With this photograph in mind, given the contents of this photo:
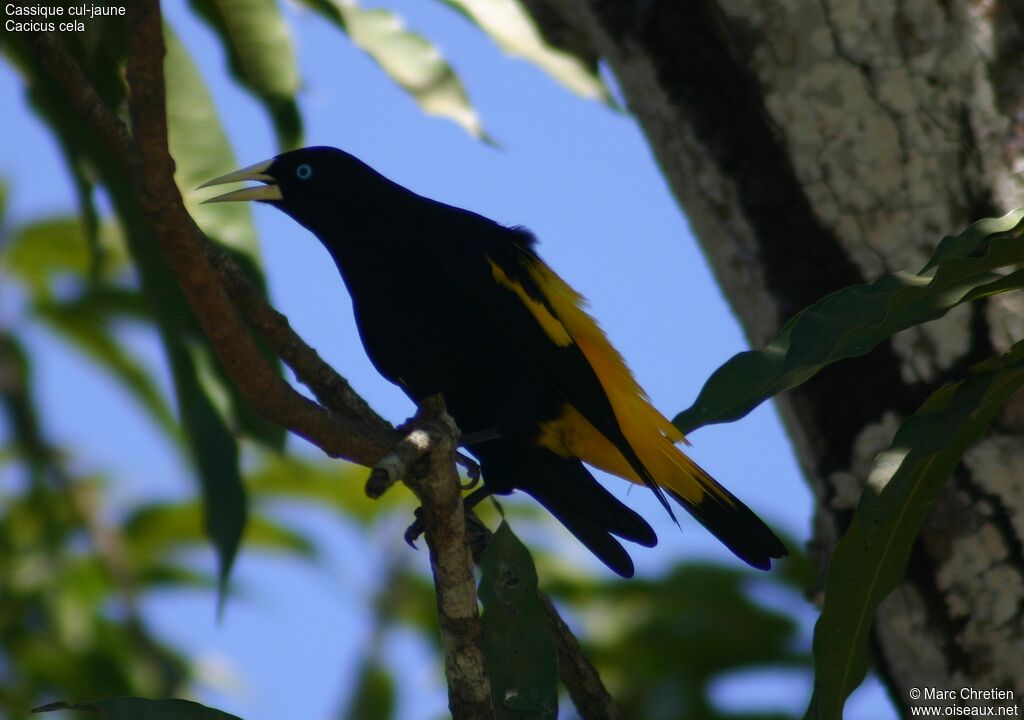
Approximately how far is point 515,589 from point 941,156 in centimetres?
136

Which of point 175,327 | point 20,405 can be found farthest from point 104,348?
point 175,327

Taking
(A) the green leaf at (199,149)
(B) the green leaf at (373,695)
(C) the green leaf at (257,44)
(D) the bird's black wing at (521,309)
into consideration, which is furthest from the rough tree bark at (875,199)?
(B) the green leaf at (373,695)

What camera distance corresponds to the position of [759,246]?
113 inches

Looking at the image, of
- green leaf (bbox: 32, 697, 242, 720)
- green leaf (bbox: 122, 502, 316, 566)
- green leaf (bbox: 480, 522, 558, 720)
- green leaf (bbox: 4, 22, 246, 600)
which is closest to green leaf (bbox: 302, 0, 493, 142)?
green leaf (bbox: 4, 22, 246, 600)

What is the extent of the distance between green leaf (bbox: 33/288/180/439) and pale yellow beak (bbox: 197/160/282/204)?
2796mm

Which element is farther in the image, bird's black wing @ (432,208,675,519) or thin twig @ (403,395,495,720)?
bird's black wing @ (432,208,675,519)

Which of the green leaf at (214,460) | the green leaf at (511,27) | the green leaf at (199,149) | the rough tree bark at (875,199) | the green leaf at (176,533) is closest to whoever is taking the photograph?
the rough tree bark at (875,199)

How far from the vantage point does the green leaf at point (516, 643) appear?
2111 mm

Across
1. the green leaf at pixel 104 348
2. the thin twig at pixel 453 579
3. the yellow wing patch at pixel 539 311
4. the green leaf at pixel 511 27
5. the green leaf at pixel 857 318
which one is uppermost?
the green leaf at pixel 104 348

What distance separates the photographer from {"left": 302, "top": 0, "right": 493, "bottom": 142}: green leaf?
354 cm

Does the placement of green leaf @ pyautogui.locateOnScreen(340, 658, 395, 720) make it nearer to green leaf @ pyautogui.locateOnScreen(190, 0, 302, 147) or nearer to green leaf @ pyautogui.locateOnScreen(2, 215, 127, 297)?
green leaf @ pyautogui.locateOnScreen(2, 215, 127, 297)

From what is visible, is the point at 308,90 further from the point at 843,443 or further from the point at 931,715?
the point at 931,715

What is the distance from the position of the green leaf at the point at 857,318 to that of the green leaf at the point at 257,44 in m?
1.87

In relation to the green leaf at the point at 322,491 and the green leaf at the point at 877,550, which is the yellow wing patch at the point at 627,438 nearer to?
the green leaf at the point at 877,550
